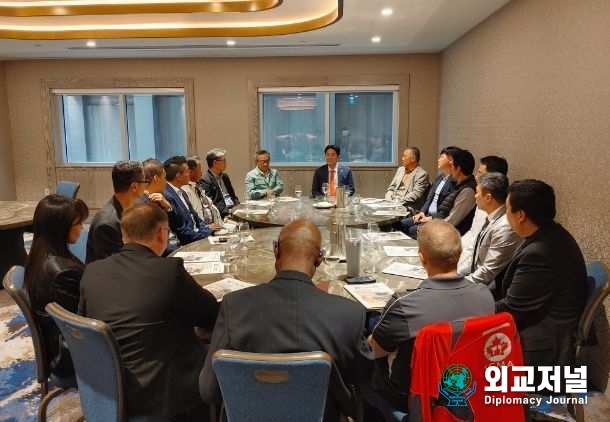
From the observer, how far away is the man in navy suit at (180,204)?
3.83 metres

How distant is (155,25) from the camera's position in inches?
220

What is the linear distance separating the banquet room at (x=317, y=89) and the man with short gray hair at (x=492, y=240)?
1.78 feet

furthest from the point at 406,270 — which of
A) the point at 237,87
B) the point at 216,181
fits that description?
the point at 237,87

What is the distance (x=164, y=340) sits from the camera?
1.75 meters

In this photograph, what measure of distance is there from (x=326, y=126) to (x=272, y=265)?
16.8 ft

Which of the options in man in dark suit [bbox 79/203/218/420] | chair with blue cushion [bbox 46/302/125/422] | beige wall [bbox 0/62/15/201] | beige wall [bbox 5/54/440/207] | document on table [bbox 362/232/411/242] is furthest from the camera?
beige wall [bbox 0/62/15/201]

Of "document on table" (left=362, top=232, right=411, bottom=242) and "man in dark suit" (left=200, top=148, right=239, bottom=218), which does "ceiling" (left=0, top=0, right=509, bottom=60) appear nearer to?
"man in dark suit" (left=200, top=148, right=239, bottom=218)

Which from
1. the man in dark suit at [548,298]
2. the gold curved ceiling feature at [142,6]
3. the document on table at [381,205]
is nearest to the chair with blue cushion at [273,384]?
the man in dark suit at [548,298]

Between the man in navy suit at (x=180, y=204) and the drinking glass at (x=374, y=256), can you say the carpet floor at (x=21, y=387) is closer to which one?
the man in navy suit at (x=180, y=204)

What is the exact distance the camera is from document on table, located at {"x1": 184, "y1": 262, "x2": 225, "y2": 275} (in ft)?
8.38

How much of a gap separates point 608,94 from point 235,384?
251cm

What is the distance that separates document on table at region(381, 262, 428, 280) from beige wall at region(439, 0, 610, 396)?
1.06m

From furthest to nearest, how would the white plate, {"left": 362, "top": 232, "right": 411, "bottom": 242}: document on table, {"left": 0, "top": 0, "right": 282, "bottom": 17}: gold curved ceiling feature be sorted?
the white plate < {"left": 0, "top": 0, "right": 282, "bottom": 17}: gold curved ceiling feature < {"left": 362, "top": 232, "right": 411, "bottom": 242}: document on table

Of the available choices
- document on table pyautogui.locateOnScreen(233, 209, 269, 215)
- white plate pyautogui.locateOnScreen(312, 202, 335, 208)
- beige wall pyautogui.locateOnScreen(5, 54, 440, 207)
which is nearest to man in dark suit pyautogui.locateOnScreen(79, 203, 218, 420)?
document on table pyautogui.locateOnScreen(233, 209, 269, 215)
